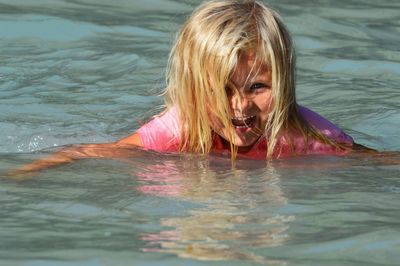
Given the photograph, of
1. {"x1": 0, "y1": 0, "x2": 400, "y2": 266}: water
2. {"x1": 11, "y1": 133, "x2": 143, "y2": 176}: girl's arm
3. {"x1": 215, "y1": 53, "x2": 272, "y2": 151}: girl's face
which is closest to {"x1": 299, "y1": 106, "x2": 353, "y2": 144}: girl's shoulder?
{"x1": 0, "y1": 0, "x2": 400, "y2": 266}: water

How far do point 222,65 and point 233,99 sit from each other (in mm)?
147

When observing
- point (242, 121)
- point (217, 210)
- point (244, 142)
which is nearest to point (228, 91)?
point (242, 121)

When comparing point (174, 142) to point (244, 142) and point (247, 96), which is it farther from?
point (247, 96)

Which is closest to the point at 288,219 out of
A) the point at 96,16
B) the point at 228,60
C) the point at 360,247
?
the point at 360,247

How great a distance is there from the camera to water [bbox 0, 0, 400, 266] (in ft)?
10.1

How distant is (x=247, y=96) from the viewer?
4.28m

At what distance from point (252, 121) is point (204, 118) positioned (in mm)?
193

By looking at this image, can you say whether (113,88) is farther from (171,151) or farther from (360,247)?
(360,247)

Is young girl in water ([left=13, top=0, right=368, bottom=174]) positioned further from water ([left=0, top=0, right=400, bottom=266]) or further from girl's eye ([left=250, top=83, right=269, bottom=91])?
water ([left=0, top=0, right=400, bottom=266])

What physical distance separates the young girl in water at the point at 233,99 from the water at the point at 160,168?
14cm

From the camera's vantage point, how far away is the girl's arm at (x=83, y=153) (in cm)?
419

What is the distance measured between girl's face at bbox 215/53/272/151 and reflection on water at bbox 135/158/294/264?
0.52 feet

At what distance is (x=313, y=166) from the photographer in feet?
14.2

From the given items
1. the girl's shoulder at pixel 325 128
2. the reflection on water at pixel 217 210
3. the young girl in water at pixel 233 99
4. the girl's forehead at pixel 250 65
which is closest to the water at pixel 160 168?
the reflection on water at pixel 217 210
